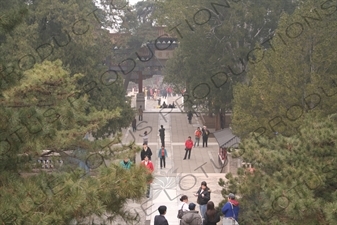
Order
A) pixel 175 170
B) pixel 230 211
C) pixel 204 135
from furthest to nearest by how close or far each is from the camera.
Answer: pixel 204 135 → pixel 175 170 → pixel 230 211

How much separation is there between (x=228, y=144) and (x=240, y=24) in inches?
303

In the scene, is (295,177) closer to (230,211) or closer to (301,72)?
(230,211)

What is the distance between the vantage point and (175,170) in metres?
18.7

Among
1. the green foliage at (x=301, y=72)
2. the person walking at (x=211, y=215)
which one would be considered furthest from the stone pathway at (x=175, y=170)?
the green foliage at (x=301, y=72)

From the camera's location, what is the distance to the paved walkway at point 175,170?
1349 centimetres

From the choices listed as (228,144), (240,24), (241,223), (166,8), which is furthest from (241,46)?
(241,223)

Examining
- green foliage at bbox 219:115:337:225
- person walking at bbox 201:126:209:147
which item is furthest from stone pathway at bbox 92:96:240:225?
green foliage at bbox 219:115:337:225

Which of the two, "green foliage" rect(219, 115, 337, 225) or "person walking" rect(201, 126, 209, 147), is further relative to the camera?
"person walking" rect(201, 126, 209, 147)

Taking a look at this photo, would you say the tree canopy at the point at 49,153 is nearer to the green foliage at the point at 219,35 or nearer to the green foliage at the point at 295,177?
the green foliage at the point at 295,177

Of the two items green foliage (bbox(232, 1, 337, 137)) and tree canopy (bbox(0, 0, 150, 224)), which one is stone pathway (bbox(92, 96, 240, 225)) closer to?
tree canopy (bbox(0, 0, 150, 224))

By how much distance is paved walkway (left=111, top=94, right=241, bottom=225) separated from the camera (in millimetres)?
13488

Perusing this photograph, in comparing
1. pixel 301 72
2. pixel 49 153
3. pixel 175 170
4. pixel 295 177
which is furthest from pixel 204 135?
pixel 295 177

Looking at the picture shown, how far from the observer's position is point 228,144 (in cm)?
1736

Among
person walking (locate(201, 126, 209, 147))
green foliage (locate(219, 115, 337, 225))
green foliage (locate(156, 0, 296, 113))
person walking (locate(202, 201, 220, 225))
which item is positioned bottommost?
person walking (locate(202, 201, 220, 225))
